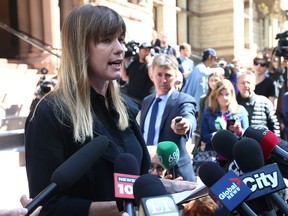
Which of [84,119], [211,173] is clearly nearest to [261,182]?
[211,173]

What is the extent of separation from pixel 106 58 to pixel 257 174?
0.84 m

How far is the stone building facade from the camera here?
915cm

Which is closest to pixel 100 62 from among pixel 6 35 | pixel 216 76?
pixel 216 76

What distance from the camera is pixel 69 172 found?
1.17 m

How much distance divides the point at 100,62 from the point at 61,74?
18cm

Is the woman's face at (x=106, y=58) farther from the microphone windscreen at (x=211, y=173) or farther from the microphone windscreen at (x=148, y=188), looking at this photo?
the microphone windscreen at (x=148, y=188)

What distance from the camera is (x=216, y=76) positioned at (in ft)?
18.9

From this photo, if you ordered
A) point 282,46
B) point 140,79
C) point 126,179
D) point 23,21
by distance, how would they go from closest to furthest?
point 126,179 < point 282,46 < point 140,79 < point 23,21

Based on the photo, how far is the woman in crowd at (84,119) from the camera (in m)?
1.56

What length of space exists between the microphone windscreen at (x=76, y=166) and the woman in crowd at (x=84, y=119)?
26 cm

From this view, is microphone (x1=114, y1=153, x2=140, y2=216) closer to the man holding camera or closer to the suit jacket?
the suit jacket

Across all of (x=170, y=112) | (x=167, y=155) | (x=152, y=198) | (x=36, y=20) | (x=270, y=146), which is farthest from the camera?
(x=36, y=20)

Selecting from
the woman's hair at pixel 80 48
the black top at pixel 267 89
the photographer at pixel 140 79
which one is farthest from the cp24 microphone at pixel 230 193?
the black top at pixel 267 89

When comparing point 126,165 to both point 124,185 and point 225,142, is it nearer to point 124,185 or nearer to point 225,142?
point 124,185
